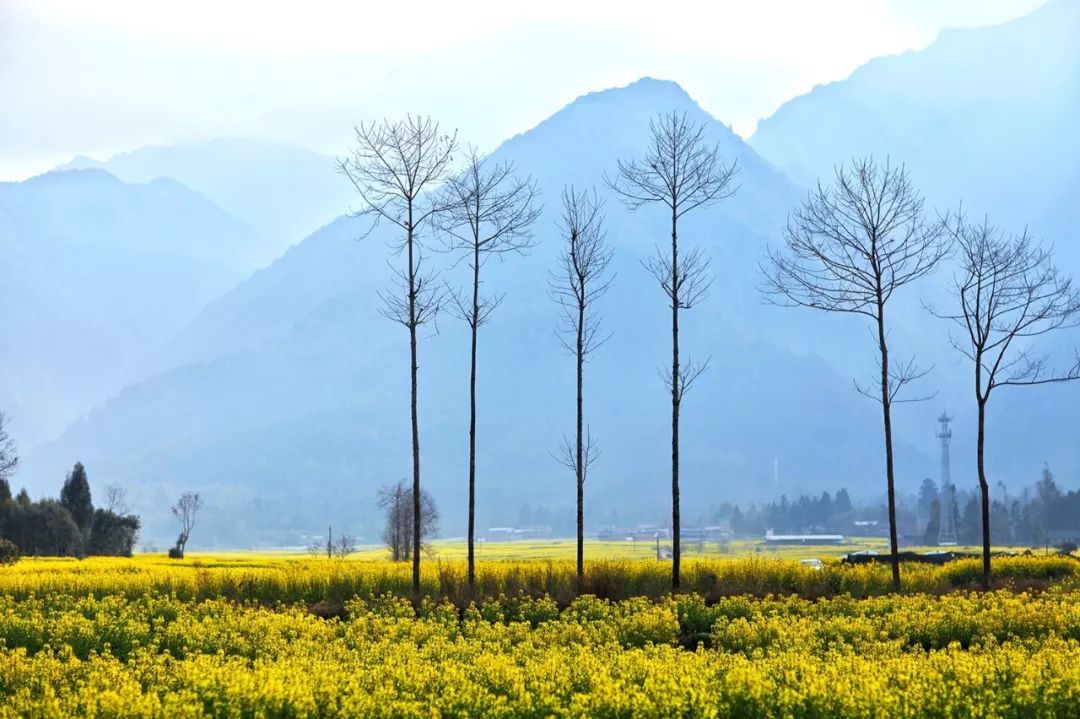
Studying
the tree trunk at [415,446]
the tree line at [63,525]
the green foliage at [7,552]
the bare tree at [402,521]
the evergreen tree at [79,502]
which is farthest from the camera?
the evergreen tree at [79,502]

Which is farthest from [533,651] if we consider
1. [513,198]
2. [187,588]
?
[513,198]

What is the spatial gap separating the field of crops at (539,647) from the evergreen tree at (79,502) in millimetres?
48095

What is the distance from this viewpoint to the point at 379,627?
18.1 m

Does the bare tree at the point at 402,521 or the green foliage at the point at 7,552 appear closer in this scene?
the green foliage at the point at 7,552

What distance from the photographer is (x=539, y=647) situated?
15750 millimetres

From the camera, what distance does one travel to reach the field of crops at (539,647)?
10.3 m

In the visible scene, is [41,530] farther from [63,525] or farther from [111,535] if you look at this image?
[111,535]

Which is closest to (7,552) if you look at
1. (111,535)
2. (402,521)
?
(111,535)

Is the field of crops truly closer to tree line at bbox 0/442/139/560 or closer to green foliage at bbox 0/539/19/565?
green foliage at bbox 0/539/19/565

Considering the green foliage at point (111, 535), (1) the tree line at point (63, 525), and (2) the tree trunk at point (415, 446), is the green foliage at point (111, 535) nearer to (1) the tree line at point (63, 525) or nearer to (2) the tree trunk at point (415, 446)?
(1) the tree line at point (63, 525)

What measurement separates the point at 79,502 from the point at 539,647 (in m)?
68.2

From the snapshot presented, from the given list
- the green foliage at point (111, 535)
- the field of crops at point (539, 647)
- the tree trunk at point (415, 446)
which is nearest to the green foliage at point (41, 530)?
the green foliage at point (111, 535)

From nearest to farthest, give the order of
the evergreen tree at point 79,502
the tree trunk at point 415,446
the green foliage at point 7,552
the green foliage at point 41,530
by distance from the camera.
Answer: the tree trunk at point 415,446
the green foliage at point 7,552
the green foliage at point 41,530
the evergreen tree at point 79,502

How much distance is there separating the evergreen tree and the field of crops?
48.1 m
